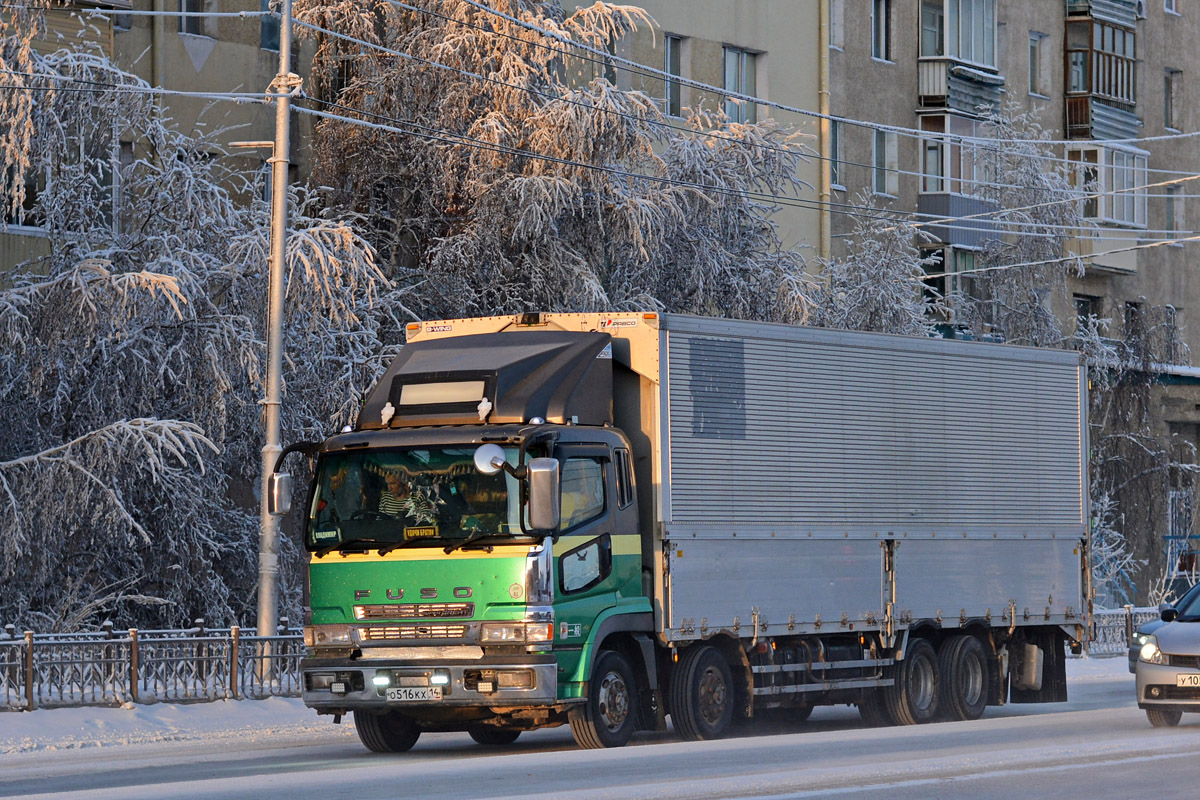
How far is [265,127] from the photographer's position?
3309 cm

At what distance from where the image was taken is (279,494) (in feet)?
58.8

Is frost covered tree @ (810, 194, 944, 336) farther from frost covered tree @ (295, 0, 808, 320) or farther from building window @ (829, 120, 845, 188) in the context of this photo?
building window @ (829, 120, 845, 188)

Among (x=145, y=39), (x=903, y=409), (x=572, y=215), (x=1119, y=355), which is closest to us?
(x=903, y=409)

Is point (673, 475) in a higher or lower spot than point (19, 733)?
higher

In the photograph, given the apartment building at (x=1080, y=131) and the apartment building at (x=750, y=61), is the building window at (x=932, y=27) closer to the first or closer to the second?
the apartment building at (x=1080, y=131)

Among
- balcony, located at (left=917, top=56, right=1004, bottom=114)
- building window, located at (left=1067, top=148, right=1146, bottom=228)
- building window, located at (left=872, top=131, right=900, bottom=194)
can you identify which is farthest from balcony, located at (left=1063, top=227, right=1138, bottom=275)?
building window, located at (left=872, top=131, right=900, bottom=194)

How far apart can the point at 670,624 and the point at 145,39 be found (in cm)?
1754

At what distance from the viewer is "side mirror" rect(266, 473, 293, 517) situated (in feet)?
58.6

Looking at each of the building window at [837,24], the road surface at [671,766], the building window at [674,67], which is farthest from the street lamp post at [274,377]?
the building window at [837,24]

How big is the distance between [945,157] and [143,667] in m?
30.6

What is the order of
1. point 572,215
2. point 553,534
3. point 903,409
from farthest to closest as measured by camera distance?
point 572,215 → point 903,409 → point 553,534

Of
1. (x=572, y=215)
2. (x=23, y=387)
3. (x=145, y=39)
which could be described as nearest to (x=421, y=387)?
(x=23, y=387)

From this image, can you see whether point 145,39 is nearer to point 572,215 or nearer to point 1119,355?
point 572,215

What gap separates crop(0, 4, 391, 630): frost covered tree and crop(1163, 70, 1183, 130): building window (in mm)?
35924
